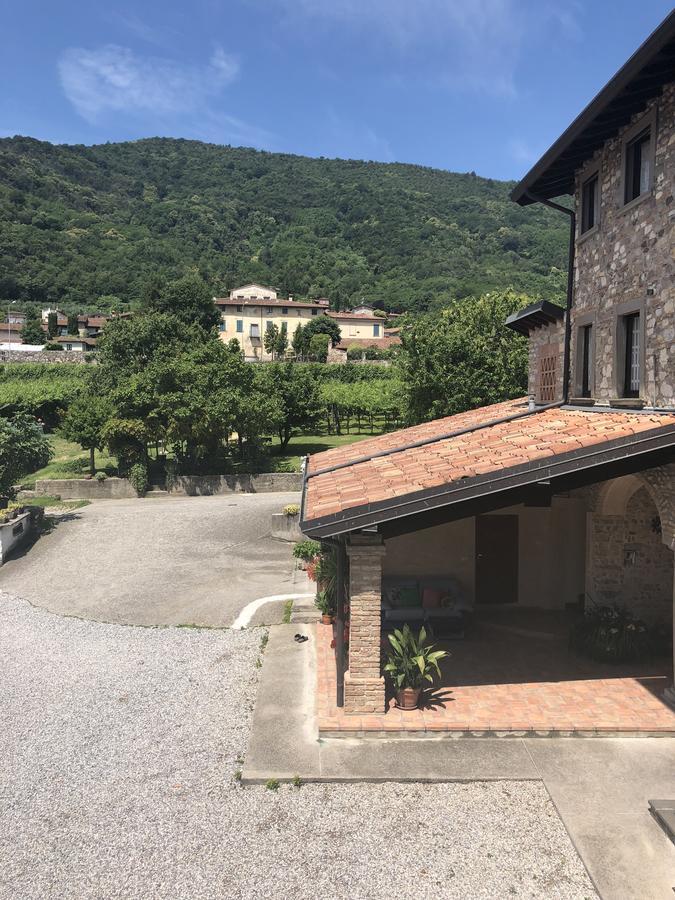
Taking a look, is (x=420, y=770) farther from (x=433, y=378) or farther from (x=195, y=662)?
(x=433, y=378)

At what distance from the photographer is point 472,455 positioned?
9.42m

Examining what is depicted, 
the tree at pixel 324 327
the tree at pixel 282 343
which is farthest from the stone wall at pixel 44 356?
the tree at pixel 324 327

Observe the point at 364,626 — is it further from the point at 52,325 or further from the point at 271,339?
the point at 52,325

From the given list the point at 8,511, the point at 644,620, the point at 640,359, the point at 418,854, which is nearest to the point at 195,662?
the point at 418,854

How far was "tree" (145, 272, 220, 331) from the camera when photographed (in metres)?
79.6

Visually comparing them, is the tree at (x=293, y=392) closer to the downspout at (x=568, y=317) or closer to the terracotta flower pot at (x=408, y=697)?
the downspout at (x=568, y=317)

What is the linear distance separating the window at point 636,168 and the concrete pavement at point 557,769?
26.9 feet

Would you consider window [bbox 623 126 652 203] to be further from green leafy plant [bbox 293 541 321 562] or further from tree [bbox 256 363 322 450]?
tree [bbox 256 363 322 450]

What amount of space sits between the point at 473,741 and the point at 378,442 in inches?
359

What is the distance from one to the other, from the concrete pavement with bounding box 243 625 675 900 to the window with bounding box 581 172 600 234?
8880 mm

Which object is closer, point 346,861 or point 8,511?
point 346,861

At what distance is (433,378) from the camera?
28.3 meters

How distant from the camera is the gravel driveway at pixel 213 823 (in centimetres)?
571

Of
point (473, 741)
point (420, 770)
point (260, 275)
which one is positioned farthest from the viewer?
point (260, 275)
